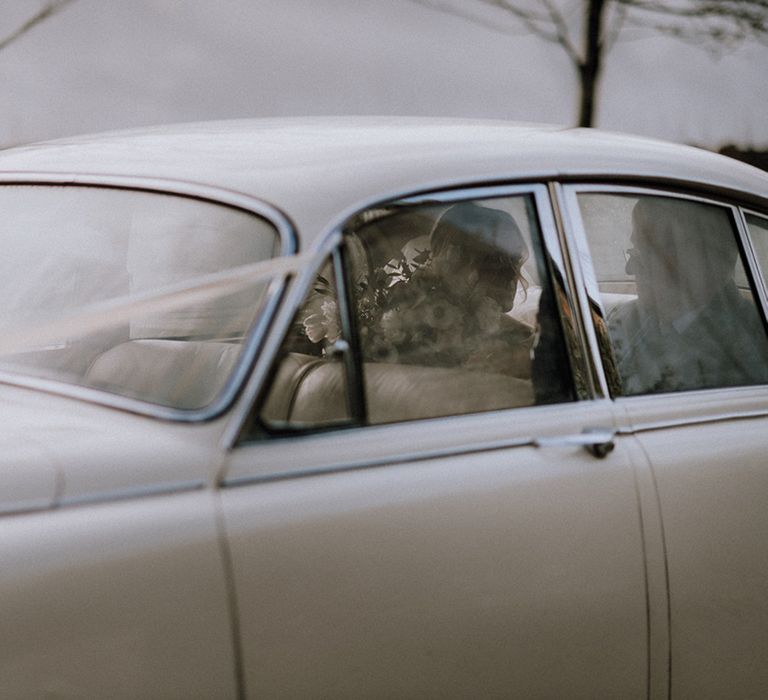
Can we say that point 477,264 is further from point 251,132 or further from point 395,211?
point 251,132

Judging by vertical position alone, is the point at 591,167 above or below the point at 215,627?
above

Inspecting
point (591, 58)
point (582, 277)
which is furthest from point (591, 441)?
point (591, 58)

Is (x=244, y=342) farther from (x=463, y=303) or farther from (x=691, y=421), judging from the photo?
(x=691, y=421)

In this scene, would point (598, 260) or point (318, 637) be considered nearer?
point (318, 637)

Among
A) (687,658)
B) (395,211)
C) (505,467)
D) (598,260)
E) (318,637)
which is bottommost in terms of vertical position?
(687,658)

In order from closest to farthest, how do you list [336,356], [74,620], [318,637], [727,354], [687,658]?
[74,620]
[318,637]
[336,356]
[687,658]
[727,354]

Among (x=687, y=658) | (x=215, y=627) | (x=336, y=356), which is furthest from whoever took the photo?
(x=687, y=658)

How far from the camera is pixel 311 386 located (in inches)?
90.9

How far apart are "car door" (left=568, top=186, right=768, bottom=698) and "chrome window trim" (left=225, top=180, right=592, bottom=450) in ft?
0.36

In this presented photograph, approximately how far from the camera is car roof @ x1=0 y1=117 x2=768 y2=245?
2.24 metres

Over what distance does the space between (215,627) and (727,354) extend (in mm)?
1728

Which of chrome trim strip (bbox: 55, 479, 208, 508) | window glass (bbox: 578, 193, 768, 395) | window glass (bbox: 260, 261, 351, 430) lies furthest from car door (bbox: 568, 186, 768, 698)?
chrome trim strip (bbox: 55, 479, 208, 508)

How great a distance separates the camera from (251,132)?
2688mm

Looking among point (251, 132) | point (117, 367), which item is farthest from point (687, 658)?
point (251, 132)
